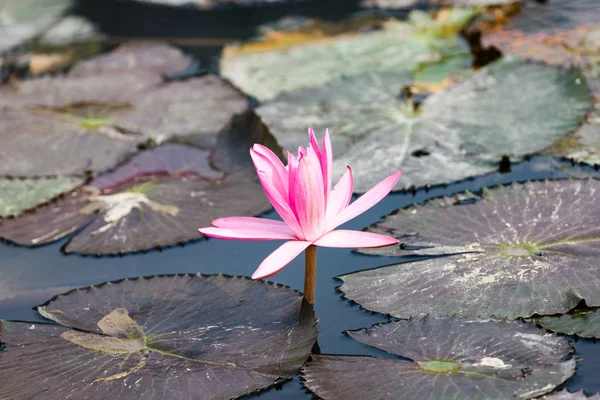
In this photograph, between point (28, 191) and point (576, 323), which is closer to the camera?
point (576, 323)

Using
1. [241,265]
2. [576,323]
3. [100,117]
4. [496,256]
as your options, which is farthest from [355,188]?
[100,117]

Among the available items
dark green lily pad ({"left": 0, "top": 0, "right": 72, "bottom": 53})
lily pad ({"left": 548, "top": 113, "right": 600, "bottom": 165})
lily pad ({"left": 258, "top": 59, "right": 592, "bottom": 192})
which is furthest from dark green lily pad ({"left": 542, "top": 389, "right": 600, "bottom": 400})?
dark green lily pad ({"left": 0, "top": 0, "right": 72, "bottom": 53})

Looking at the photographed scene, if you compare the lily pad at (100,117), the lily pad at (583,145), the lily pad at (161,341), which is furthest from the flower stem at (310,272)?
the lily pad at (100,117)

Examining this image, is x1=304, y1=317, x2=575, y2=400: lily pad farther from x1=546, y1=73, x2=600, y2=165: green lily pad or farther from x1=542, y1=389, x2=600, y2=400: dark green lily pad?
x1=546, y1=73, x2=600, y2=165: green lily pad

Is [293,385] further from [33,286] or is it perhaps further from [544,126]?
[544,126]

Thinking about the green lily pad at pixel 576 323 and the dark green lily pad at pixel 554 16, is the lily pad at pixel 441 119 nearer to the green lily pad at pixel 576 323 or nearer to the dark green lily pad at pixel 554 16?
the dark green lily pad at pixel 554 16

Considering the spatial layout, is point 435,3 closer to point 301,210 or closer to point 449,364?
point 301,210

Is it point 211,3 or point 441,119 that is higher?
point 211,3
